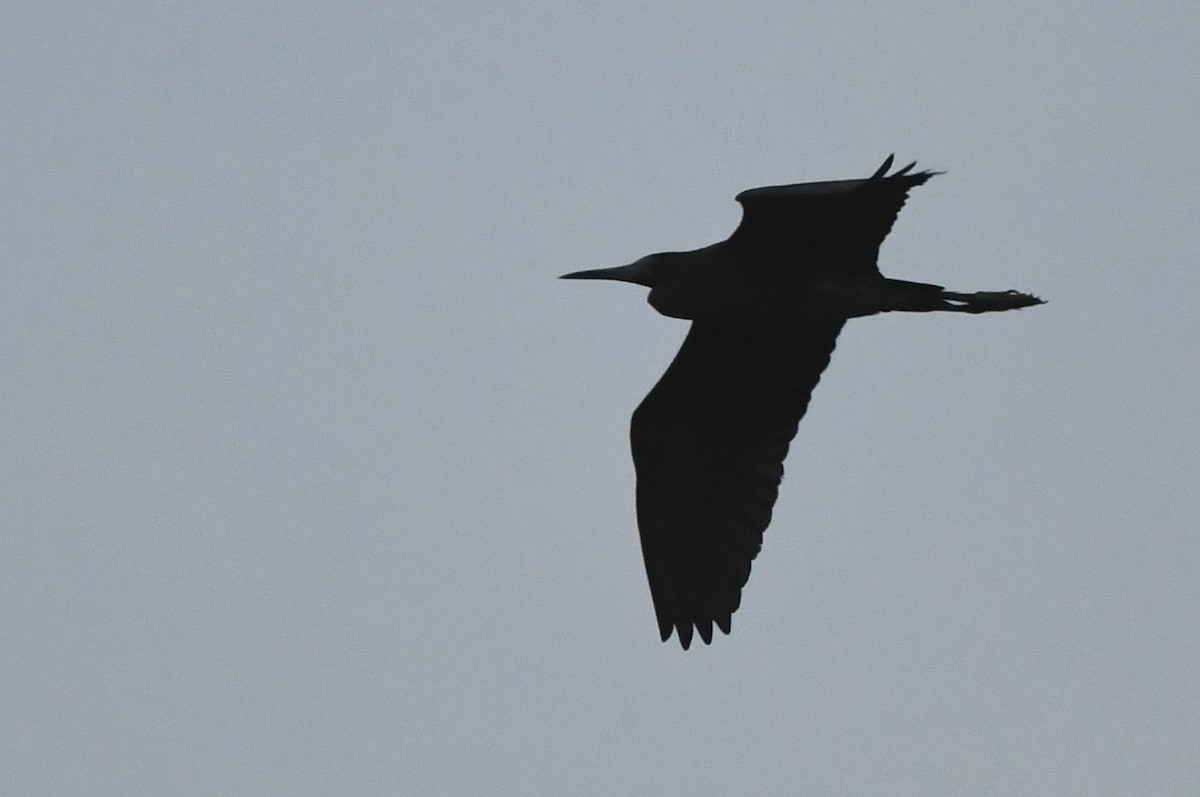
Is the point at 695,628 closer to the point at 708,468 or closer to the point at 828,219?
the point at 708,468

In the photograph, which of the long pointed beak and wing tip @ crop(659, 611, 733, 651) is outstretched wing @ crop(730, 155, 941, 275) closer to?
the long pointed beak

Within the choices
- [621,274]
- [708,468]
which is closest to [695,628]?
[708,468]

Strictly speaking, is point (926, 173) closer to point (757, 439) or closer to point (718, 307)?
point (718, 307)

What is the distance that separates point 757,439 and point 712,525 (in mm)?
534

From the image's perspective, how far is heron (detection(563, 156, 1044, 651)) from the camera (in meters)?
9.14

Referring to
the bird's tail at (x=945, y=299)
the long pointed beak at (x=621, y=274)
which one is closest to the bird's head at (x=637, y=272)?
the long pointed beak at (x=621, y=274)

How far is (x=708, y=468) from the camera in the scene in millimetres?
10297

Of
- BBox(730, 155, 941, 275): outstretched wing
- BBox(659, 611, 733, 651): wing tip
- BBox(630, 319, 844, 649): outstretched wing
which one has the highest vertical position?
BBox(730, 155, 941, 275): outstretched wing

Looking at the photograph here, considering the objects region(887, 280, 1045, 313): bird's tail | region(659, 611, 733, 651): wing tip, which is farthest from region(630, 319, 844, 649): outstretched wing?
region(887, 280, 1045, 313): bird's tail

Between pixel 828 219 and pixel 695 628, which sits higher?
pixel 828 219

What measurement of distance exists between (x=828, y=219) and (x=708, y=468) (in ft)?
6.27

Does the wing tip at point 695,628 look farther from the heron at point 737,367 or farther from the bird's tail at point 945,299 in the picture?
the bird's tail at point 945,299

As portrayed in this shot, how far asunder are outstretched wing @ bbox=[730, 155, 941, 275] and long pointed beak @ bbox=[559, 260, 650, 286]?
2.26 ft

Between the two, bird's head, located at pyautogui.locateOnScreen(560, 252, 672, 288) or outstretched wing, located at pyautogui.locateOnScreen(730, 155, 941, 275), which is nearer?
outstretched wing, located at pyautogui.locateOnScreen(730, 155, 941, 275)
